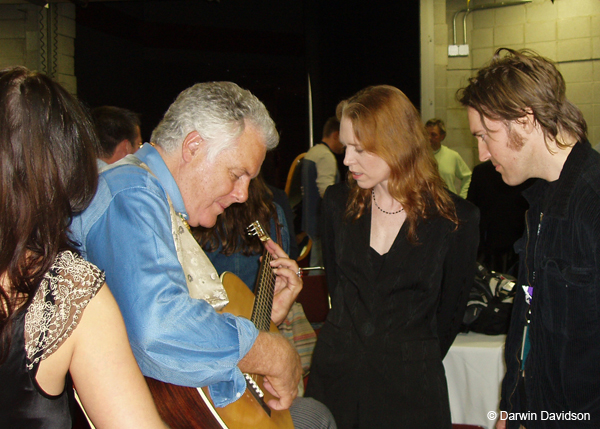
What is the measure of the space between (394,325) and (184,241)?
0.90m

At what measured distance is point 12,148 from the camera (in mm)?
822

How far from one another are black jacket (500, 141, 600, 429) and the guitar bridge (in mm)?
790

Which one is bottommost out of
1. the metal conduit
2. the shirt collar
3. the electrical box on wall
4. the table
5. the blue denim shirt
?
the table

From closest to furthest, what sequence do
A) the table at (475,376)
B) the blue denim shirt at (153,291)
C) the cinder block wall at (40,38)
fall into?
1. the blue denim shirt at (153,291)
2. the table at (475,376)
3. the cinder block wall at (40,38)

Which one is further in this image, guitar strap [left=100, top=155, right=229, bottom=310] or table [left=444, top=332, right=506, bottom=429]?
table [left=444, top=332, right=506, bottom=429]

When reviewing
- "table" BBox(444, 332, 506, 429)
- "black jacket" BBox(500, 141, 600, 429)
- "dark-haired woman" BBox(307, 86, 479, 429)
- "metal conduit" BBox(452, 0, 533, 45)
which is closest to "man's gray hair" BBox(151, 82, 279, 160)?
"dark-haired woman" BBox(307, 86, 479, 429)

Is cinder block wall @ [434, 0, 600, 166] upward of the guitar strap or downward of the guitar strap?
upward

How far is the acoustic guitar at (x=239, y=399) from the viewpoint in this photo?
113cm

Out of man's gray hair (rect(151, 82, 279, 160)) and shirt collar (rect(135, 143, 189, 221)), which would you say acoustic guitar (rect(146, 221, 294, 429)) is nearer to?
shirt collar (rect(135, 143, 189, 221))

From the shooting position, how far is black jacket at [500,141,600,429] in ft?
4.28

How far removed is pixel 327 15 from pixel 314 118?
1355 millimetres

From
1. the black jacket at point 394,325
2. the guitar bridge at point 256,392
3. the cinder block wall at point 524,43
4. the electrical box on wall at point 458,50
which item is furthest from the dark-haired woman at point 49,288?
the electrical box on wall at point 458,50

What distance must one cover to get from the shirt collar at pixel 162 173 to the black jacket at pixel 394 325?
32.0 inches

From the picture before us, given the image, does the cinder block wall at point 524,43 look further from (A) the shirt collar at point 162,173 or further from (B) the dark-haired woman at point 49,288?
(B) the dark-haired woman at point 49,288
